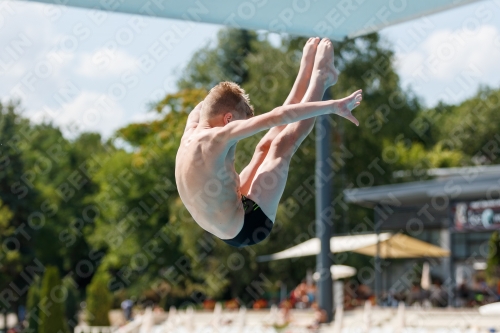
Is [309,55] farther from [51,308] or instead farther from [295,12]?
[51,308]

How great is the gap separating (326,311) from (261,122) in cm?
854

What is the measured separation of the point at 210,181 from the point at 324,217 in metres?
7.04

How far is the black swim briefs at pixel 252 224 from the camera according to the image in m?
3.99

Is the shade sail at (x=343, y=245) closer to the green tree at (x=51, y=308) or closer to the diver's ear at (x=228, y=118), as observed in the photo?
the green tree at (x=51, y=308)

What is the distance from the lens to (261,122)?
3338 mm

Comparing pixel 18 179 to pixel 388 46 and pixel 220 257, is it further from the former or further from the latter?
pixel 388 46

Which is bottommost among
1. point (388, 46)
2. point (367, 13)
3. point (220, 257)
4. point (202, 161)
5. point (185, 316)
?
point (220, 257)

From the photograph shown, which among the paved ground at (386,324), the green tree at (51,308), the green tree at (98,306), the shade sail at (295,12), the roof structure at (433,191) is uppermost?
the shade sail at (295,12)

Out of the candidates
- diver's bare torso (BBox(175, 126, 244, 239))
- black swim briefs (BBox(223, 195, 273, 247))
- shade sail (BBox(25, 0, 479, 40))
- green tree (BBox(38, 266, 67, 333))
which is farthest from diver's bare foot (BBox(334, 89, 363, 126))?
green tree (BBox(38, 266, 67, 333))

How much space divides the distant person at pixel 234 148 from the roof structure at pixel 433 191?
10.8 meters

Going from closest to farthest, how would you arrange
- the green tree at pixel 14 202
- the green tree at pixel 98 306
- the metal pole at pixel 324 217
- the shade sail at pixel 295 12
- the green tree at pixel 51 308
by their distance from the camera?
1. the shade sail at pixel 295 12
2. the metal pole at pixel 324 217
3. the green tree at pixel 51 308
4. the green tree at pixel 98 306
5. the green tree at pixel 14 202

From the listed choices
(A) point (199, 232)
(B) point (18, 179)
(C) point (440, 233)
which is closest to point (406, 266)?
(C) point (440, 233)

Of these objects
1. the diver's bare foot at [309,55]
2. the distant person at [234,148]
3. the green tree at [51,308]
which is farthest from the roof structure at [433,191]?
the distant person at [234,148]

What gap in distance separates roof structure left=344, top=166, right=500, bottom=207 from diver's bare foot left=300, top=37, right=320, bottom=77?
10675 millimetres
